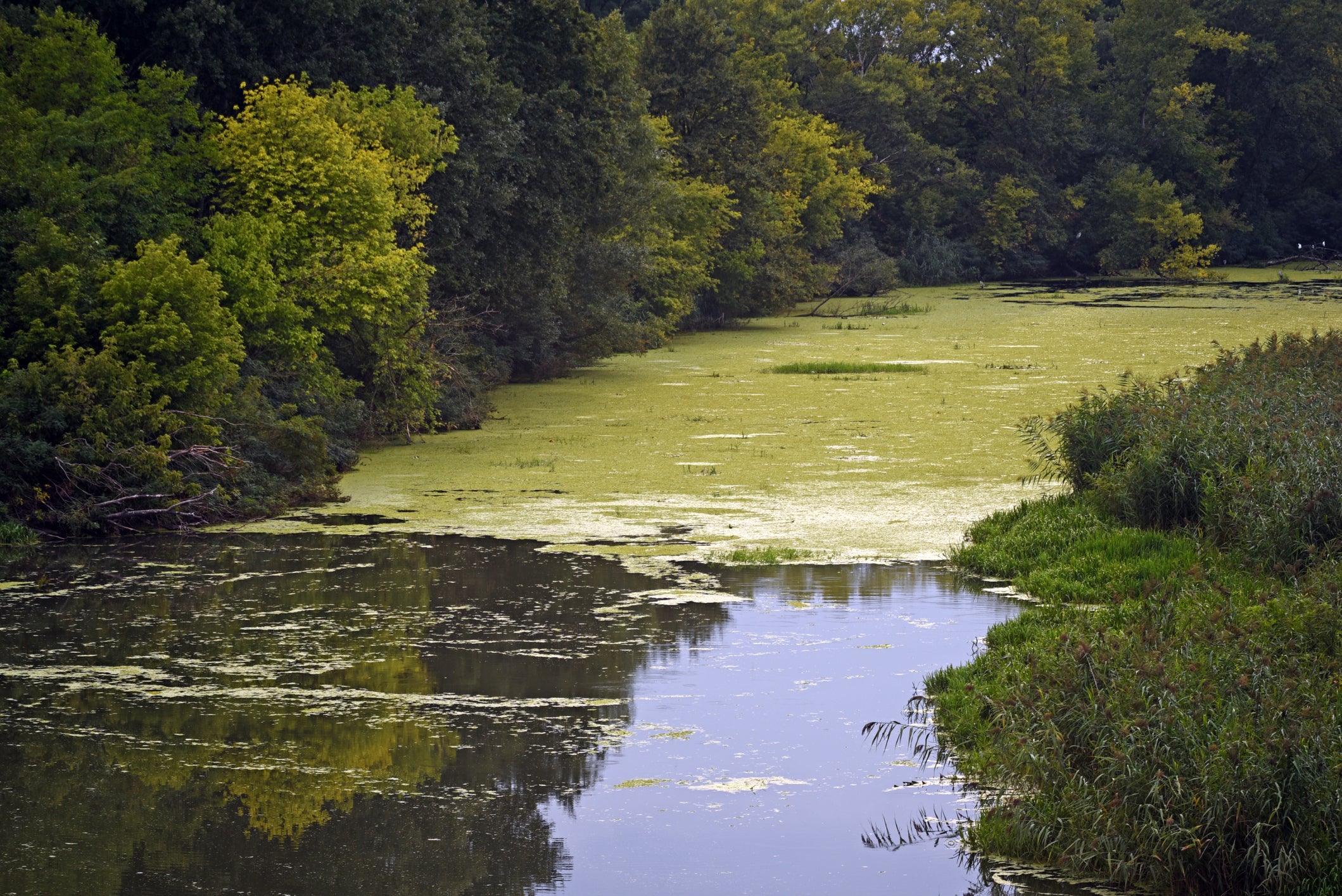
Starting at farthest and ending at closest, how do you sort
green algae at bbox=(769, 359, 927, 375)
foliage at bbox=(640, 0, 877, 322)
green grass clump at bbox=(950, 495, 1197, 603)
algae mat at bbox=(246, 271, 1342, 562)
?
foliage at bbox=(640, 0, 877, 322) → green algae at bbox=(769, 359, 927, 375) → algae mat at bbox=(246, 271, 1342, 562) → green grass clump at bbox=(950, 495, 1197, 603)

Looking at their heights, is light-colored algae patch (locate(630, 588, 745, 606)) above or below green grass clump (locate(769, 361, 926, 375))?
below

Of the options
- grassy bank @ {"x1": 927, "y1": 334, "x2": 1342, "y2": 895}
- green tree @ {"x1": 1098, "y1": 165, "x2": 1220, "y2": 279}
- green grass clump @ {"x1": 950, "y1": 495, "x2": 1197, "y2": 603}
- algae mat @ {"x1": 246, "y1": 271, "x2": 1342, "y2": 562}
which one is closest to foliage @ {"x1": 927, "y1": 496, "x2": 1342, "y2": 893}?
grassy bank @ {"x1": 927, "y1": 334, "x2": 1342, "y2": 895}

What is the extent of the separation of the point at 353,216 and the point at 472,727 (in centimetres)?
1036

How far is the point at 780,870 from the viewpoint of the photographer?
5.68m

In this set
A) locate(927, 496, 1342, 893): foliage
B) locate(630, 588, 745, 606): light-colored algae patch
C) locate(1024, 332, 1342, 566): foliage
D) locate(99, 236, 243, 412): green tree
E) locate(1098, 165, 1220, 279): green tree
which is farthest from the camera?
locate(1098, 165, 1220, 279): green tree

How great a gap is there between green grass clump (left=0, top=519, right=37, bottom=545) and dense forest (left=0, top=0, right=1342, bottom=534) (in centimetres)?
21

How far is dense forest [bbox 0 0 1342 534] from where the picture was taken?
1294 centimetres

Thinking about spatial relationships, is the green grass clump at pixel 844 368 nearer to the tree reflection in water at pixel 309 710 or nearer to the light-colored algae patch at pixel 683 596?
the tree reflection in water at pixel 309 710

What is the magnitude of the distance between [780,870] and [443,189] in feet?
52.0

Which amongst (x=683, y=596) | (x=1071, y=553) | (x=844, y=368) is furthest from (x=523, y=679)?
(x=844, y=368)

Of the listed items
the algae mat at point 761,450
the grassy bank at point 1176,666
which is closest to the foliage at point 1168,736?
the grassy bank at point 1176,666

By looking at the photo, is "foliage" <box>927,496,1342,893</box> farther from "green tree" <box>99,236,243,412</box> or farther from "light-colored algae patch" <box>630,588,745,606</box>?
"green tree" <box>99,236,243,412</box>

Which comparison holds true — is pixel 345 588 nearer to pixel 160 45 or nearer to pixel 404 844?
pixel 404 844

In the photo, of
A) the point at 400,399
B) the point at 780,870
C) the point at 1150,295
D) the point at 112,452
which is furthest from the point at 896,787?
the point at 1150,295
